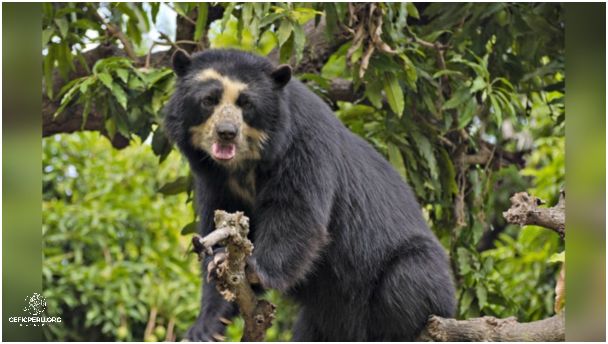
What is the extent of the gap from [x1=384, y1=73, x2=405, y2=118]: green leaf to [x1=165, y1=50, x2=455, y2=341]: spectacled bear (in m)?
0.32

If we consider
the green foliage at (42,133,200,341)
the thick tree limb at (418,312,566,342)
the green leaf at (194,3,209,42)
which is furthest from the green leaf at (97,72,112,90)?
the green foliage at (42,133,200,341)

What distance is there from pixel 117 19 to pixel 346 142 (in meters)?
1.90

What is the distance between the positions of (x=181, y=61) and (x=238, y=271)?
1160 millimetres

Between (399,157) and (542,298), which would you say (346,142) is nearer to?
(399,157)

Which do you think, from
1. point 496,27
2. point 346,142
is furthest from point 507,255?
point 346,142

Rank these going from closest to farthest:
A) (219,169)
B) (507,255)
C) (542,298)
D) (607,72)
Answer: (607,72)
(219,169)
(542,298)
(507,255)

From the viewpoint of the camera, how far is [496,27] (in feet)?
17.8

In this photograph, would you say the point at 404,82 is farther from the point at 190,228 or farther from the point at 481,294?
the point at 190,228

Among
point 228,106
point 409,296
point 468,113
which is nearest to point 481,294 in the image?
point 468,113

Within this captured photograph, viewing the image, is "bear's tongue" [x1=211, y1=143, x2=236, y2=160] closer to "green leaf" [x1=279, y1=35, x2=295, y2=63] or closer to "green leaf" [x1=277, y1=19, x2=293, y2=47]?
"green leaf" [x1=277, y1=19, x2=293, y2=47]

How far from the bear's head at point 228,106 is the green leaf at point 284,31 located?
44 cm

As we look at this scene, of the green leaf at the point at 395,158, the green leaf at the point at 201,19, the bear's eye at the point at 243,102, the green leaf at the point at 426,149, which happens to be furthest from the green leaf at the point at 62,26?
the green leaf at the point at 426,149

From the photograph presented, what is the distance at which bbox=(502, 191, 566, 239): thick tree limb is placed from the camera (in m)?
3.15

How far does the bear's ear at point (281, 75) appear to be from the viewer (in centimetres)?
401
